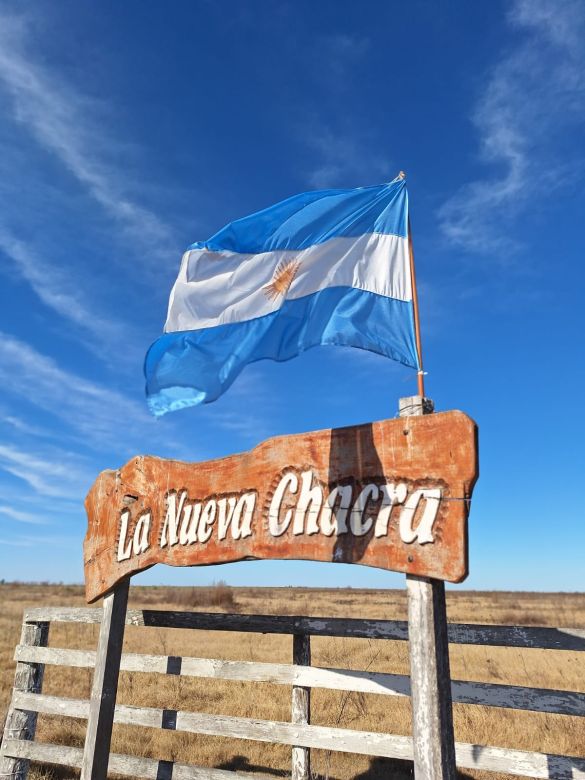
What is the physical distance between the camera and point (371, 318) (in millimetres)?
4738

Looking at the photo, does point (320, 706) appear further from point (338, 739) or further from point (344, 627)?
point (344, 627)

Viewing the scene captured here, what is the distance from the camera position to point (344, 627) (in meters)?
5.05

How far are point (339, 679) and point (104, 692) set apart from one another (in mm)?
2200

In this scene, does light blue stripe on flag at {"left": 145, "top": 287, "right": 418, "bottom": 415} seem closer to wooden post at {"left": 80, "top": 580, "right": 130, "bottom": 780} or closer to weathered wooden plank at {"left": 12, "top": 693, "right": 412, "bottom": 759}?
wooden post at {"left": 80, "top": 580, "right": 130, "bottom": 780}

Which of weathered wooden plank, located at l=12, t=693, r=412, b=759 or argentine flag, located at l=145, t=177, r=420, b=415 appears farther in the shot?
argentine flag, located at l=145, t=177, r=420, b=415

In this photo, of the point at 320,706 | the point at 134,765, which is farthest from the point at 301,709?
the point at 320,706

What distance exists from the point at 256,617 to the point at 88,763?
6.23ft

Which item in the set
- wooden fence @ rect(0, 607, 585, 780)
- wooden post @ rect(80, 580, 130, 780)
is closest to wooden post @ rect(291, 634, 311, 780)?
wooden fence @ rect(0, 607, 585, 780)

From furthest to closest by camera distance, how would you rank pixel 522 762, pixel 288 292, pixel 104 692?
pixel 104 692, pixel 288 292, pixel 522 762

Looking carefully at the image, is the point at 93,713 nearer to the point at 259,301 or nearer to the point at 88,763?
the point at 88,763

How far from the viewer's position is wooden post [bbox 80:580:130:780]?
5414 mm

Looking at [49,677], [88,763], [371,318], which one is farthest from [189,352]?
[49,677]

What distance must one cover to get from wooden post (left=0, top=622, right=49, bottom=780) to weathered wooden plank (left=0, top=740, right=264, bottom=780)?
11 cm

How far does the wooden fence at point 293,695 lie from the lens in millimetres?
4121
